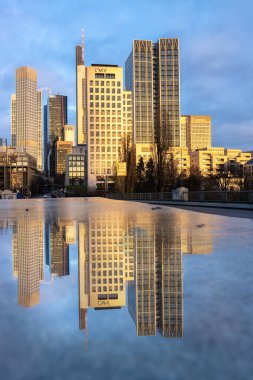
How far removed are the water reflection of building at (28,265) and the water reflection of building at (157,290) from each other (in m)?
1.21

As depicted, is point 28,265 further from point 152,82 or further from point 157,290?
point 152,82

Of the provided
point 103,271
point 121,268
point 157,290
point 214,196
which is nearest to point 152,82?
point 214,196

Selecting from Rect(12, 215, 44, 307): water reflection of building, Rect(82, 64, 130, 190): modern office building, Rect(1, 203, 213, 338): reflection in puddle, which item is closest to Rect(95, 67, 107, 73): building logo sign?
Rect(82, 64, 130, 190): modern office building

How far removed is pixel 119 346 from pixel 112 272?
273 cm

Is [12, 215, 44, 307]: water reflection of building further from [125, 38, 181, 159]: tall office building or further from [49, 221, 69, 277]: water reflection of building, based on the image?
[125, 38, 181, 159]: tall office building

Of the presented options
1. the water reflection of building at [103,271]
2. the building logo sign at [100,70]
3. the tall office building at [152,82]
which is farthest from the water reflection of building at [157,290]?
the tall office building at [152,82]

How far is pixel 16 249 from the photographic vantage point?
797 centimetres

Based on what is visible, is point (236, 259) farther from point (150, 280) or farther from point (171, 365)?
point (171, 365)

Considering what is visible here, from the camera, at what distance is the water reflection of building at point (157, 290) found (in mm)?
3537

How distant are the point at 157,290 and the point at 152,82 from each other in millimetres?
198983

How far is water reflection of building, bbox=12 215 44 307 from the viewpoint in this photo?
15.2 feet

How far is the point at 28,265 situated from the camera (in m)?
6.36

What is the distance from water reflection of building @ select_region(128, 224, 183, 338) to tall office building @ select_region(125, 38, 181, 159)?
608 feet

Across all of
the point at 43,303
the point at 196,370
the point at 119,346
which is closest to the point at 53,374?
the point at 119,346
